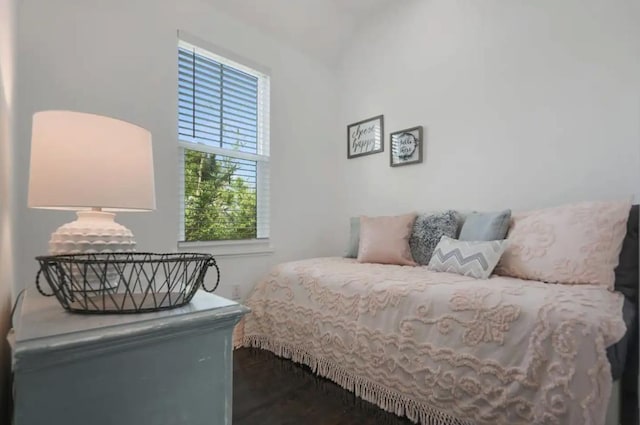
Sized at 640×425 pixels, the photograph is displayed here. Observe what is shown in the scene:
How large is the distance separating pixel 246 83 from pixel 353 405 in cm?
249

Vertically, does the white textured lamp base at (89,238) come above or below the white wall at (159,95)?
below

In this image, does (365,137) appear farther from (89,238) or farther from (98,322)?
(98,322)

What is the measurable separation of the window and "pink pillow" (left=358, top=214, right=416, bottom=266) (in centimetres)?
88

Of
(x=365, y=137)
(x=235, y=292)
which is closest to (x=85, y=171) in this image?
(x=235, y=292)

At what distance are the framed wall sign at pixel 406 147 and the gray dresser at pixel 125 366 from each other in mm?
2451

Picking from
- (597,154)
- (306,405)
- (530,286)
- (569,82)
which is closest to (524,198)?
(597,154)

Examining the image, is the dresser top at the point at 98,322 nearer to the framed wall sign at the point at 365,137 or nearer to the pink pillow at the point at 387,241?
the pink pillow at the point at 387,241

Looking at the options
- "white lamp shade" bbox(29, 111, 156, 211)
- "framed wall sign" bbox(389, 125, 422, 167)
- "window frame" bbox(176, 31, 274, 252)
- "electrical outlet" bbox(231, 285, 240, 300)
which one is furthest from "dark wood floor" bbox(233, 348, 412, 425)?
"framed wall sign" bbox(389, 125, 422, 167)

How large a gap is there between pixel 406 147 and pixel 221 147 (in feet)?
5.14

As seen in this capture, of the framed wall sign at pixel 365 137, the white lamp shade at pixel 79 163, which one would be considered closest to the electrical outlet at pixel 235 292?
the framed wall sign at pixel 365 137

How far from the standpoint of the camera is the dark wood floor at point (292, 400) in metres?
1.53

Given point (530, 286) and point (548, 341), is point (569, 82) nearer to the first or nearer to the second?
point (530, 286)

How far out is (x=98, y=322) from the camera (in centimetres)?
53

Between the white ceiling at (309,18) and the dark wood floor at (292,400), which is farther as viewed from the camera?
the white ceiling at (309,18)
